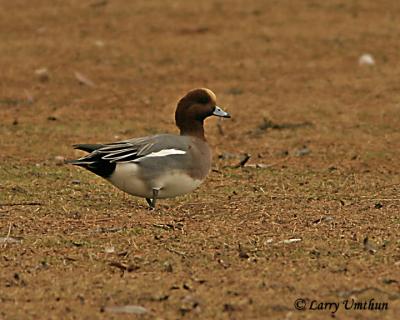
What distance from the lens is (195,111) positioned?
7.76m

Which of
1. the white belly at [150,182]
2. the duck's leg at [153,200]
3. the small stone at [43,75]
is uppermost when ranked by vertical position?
the white belly at [150,182]

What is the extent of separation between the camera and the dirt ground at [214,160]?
526cm

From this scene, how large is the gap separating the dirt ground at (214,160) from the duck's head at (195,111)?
500mm

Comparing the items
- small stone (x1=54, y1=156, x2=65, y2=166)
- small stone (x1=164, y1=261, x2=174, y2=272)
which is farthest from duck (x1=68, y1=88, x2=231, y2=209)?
small stone (x1=54, y1=156, x2=65, y2=166)

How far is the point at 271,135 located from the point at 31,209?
12.9 feet

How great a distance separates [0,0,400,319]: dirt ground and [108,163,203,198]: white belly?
0.60 feet

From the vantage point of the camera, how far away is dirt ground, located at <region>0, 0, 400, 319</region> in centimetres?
526

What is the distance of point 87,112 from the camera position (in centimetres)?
1188

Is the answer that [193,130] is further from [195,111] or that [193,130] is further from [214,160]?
[214,160]

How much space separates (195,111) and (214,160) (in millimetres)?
1950

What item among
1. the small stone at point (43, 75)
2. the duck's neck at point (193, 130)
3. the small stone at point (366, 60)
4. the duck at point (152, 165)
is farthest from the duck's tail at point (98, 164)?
the small stone at point (366, 60)

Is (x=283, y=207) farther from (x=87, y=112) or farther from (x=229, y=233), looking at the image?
(x=87, y=112)

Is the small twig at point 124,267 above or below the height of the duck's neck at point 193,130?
above

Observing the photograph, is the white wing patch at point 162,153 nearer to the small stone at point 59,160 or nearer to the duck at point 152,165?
the duck at point 152,165
